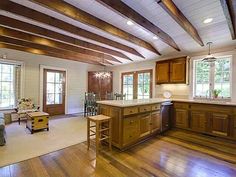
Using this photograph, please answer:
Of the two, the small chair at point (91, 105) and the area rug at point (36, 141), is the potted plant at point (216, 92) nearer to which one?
the area rug at point (36, 141)

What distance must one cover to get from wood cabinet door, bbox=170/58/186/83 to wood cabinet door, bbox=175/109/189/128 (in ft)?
3.26

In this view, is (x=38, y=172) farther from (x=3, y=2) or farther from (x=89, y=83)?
(x=89, y=83)

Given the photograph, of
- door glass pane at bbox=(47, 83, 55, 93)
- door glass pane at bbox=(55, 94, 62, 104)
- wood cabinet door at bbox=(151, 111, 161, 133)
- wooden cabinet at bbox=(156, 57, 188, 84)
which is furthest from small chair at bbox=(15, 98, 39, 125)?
wooden cabinet at bbox=(156, 57, 188, 84)

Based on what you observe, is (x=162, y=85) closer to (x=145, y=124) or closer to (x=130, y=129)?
(x=145, y=124)

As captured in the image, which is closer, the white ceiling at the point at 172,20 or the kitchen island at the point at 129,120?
the white ceiling at the point at 172,20

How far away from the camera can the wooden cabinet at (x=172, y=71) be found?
15.4 feet

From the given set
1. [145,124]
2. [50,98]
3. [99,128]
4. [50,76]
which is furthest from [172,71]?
[50,98]

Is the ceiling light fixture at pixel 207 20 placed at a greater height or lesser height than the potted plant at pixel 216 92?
greater

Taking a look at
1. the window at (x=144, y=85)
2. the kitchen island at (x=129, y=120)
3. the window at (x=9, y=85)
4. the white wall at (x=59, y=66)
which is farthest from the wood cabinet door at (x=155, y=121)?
the window at (x=9, y=85)

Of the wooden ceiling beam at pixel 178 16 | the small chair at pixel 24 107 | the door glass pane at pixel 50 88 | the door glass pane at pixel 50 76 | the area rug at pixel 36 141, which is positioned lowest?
the area rug at pixel 36 141

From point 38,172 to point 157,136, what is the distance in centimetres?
290

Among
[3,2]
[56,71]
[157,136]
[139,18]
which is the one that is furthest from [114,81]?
[3,2]

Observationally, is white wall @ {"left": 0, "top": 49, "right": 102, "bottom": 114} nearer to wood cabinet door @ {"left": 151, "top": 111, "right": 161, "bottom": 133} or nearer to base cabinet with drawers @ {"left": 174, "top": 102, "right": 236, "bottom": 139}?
wood cabinet door @ {"left": 151, "top": 111, "right": 161, "bottom": 133}

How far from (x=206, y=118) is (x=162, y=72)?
80.5 inches
